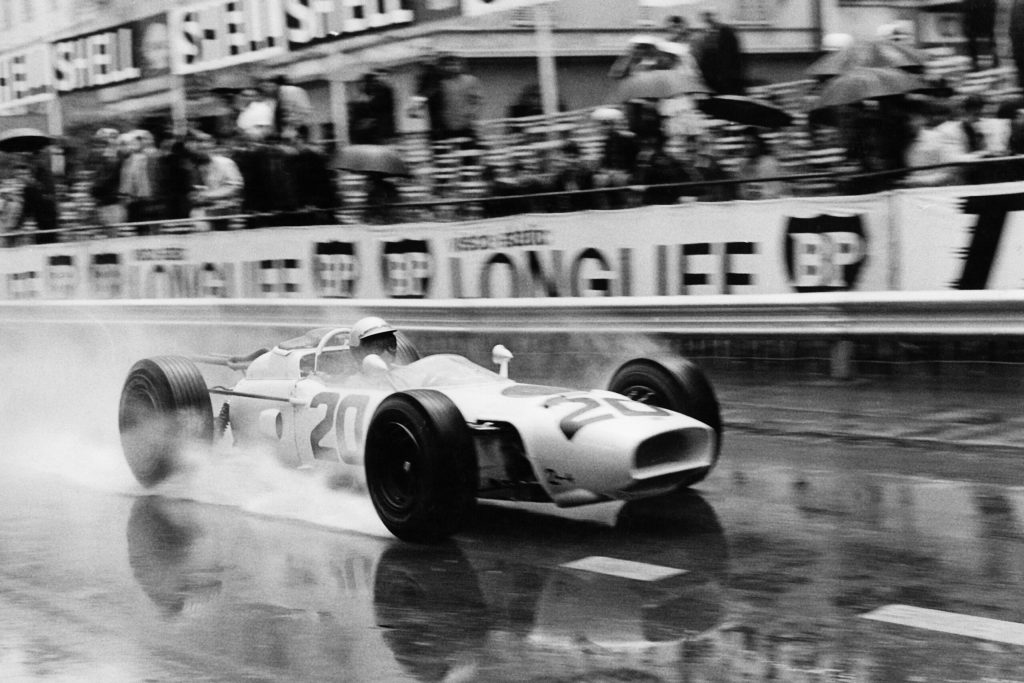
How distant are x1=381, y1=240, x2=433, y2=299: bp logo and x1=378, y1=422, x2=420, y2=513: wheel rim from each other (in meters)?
6.47

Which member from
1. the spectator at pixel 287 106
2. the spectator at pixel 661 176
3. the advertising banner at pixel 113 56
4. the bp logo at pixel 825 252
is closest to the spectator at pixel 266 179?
the spectator at pixel 287 106

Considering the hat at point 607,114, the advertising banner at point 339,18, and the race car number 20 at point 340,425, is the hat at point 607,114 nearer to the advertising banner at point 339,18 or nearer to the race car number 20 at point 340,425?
the advertising banner at point 339,18

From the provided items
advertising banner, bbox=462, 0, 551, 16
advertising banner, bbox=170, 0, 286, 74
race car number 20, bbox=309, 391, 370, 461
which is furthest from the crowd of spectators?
race car number 20, bbox=309, 391, 370, 461

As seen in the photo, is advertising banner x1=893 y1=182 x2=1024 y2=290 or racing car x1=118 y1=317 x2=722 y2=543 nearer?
racing car x1=118 y1=317 x2=722 y2=543

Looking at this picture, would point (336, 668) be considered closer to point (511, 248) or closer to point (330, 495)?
point (330, 495)

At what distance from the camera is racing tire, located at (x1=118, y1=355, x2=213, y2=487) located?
8.57 m

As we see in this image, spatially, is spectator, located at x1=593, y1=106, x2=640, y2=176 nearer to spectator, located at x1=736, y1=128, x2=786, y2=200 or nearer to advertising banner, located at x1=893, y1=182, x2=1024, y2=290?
spectator, located at x1=736, y1=128, x2=786, y2=200

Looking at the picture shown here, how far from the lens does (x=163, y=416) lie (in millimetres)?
8594

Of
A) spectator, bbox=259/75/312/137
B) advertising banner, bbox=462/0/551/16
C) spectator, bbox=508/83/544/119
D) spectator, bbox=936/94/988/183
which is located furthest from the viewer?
spectator, bbox=259/75/312/137

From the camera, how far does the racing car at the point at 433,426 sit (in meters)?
6.56

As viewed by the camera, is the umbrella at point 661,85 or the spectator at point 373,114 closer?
the umbrella at point 661,85

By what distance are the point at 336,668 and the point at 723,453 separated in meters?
4.65

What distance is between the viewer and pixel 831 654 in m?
4.83

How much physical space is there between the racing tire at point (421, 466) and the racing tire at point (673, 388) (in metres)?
1.40
